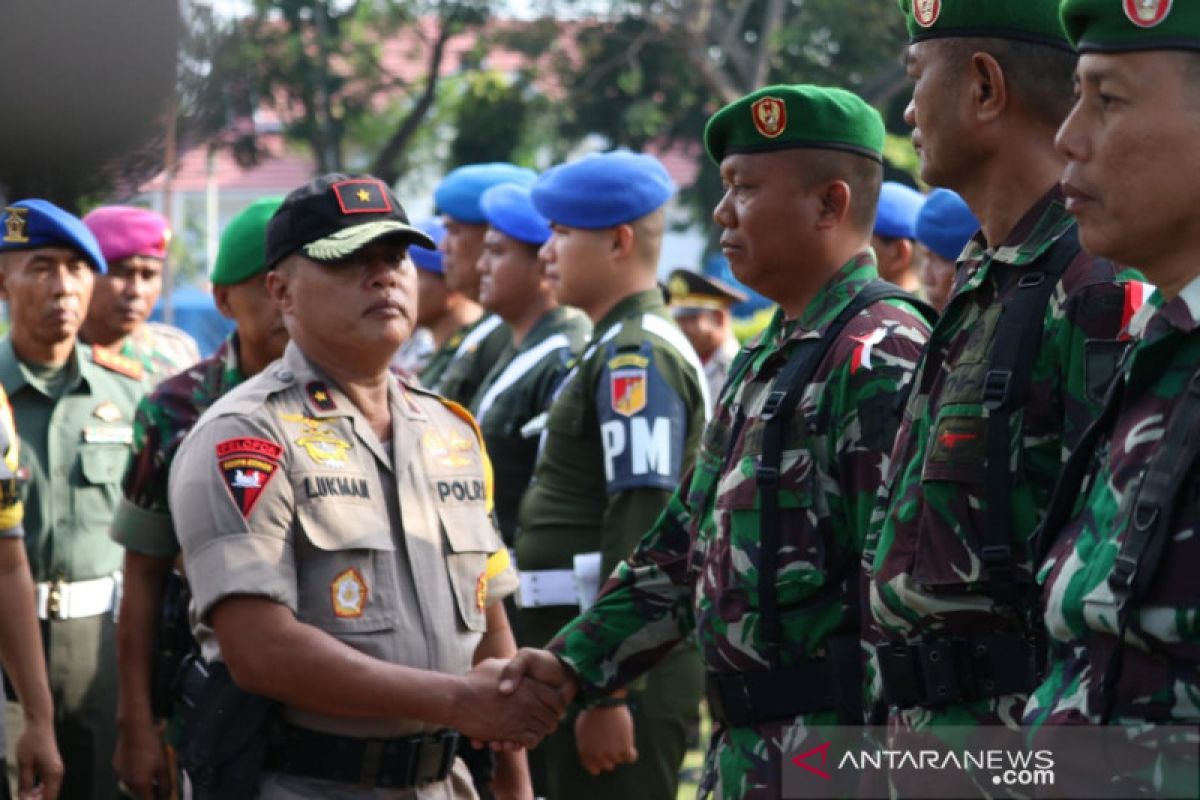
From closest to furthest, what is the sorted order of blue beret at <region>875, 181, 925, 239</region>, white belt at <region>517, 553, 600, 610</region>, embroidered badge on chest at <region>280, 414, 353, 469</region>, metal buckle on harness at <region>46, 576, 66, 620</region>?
embroidered badge on chest at <region>280, 414, 353, 469</region>, white belt at <region>517, 553, 600, 610</region>, metal buckle on harness at <region>46, 576, 66, 620</region>, blue beret at <region>875, 181, 925, 239</region>

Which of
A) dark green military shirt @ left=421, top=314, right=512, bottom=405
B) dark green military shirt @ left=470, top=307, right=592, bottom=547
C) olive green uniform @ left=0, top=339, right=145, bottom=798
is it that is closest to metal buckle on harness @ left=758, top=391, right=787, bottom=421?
dark green military shirt @ left=470, top=307, right=592, bottom=547

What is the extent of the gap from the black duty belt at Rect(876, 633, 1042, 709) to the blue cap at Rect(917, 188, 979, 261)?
2945 millimetres

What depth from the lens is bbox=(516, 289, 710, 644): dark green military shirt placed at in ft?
17.3

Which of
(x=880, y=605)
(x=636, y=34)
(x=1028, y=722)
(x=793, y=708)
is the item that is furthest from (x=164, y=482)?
(x=636, y=34)

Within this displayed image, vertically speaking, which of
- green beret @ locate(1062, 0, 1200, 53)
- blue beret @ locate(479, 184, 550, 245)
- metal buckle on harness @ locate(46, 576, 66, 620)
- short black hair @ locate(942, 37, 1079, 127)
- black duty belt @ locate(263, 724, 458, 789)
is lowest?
metal buckle on harness @ locate(46, 576, 66, 620)

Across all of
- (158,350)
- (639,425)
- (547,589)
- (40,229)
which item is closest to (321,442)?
(639,425)

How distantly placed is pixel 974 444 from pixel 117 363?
4682 millimetres

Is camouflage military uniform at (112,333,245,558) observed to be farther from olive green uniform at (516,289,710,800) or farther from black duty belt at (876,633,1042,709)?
black duty belt at (876,633,1042,709)

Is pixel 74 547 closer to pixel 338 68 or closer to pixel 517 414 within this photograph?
pixel 517 414

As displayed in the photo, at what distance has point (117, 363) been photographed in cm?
695

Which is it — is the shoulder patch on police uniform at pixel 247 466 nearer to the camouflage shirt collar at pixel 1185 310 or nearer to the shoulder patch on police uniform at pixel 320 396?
the shoulder patch on police uniform at pixel 320 396

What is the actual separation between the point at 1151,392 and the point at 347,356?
7.25 feet

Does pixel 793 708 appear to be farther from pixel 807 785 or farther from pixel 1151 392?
pixel 1151 392

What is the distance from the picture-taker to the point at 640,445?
5.30 metres
